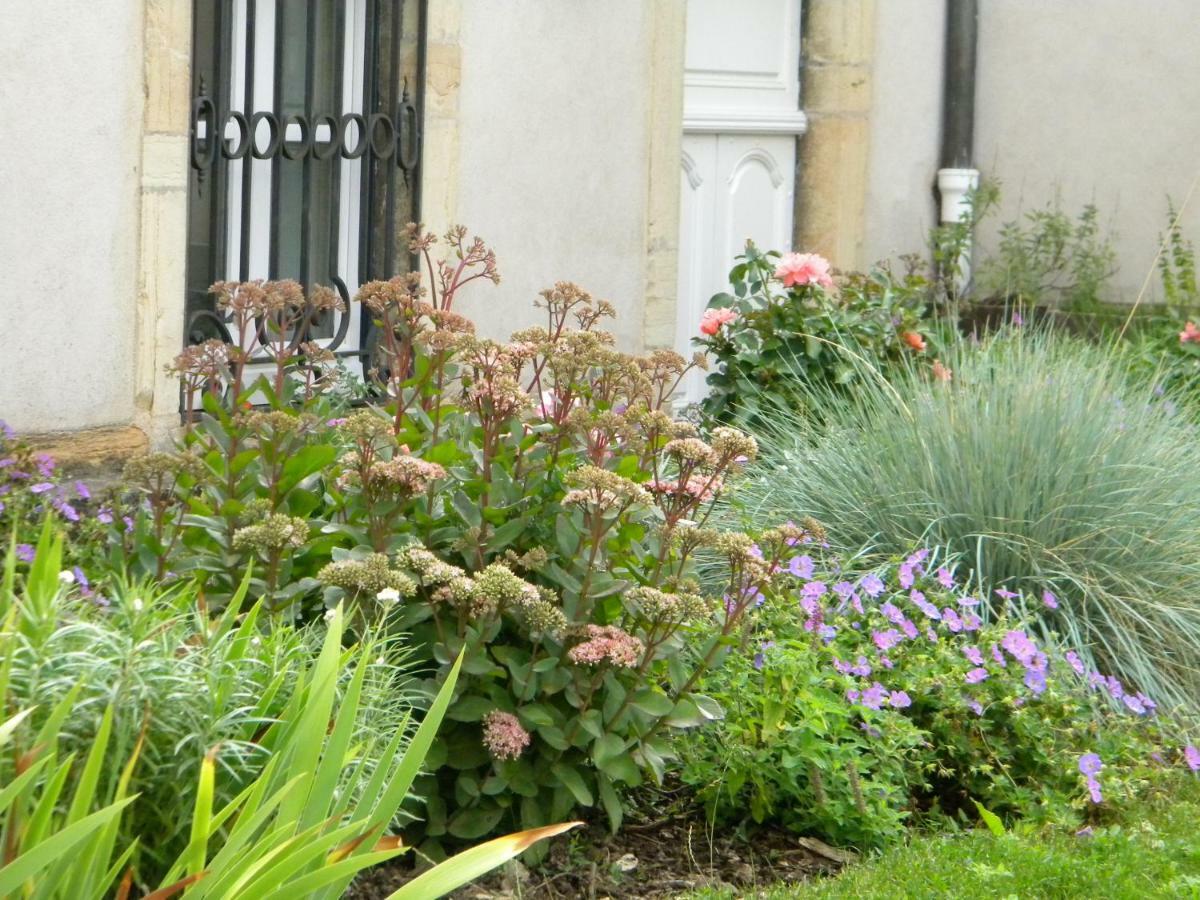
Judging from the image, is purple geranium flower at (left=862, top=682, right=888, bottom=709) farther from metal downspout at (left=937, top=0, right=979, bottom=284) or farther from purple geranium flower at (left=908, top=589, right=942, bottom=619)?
metal downspout at (left=937, top=0, right=979, bottom=284)

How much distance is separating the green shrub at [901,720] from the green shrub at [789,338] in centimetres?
206

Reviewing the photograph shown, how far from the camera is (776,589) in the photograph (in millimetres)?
4176

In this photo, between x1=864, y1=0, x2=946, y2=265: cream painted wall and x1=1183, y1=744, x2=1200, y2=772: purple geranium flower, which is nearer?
x1=1183, y1=744, x2=1200, y2=772: purple geranium flower

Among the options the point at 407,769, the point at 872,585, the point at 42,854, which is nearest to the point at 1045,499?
the point at 872,585

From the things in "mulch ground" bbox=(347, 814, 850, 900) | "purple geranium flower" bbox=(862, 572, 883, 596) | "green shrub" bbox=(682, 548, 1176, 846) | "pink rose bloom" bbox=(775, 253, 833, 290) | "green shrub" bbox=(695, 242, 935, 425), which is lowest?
"mulch ground" bbox=(347, 814, 850, 900)

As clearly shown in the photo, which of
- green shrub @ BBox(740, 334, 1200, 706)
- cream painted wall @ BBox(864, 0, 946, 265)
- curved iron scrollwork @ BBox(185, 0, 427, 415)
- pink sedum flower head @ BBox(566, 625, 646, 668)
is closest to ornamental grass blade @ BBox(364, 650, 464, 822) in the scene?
pink sedum flower head @ BBox(566, 625, 646, 668)

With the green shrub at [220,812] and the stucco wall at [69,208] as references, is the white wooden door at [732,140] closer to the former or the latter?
the stucco wall at [69,208]

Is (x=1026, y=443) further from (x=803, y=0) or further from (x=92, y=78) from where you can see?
(x=803, y=0)

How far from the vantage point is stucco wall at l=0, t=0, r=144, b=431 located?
4672mm

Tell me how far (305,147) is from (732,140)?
10.0 ft

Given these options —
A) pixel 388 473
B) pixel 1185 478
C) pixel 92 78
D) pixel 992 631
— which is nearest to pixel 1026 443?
pixel 1185 478

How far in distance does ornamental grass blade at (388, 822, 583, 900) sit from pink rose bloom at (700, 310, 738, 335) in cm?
455

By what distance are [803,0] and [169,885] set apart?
23.9 feet

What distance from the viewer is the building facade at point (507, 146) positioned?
484 cm
